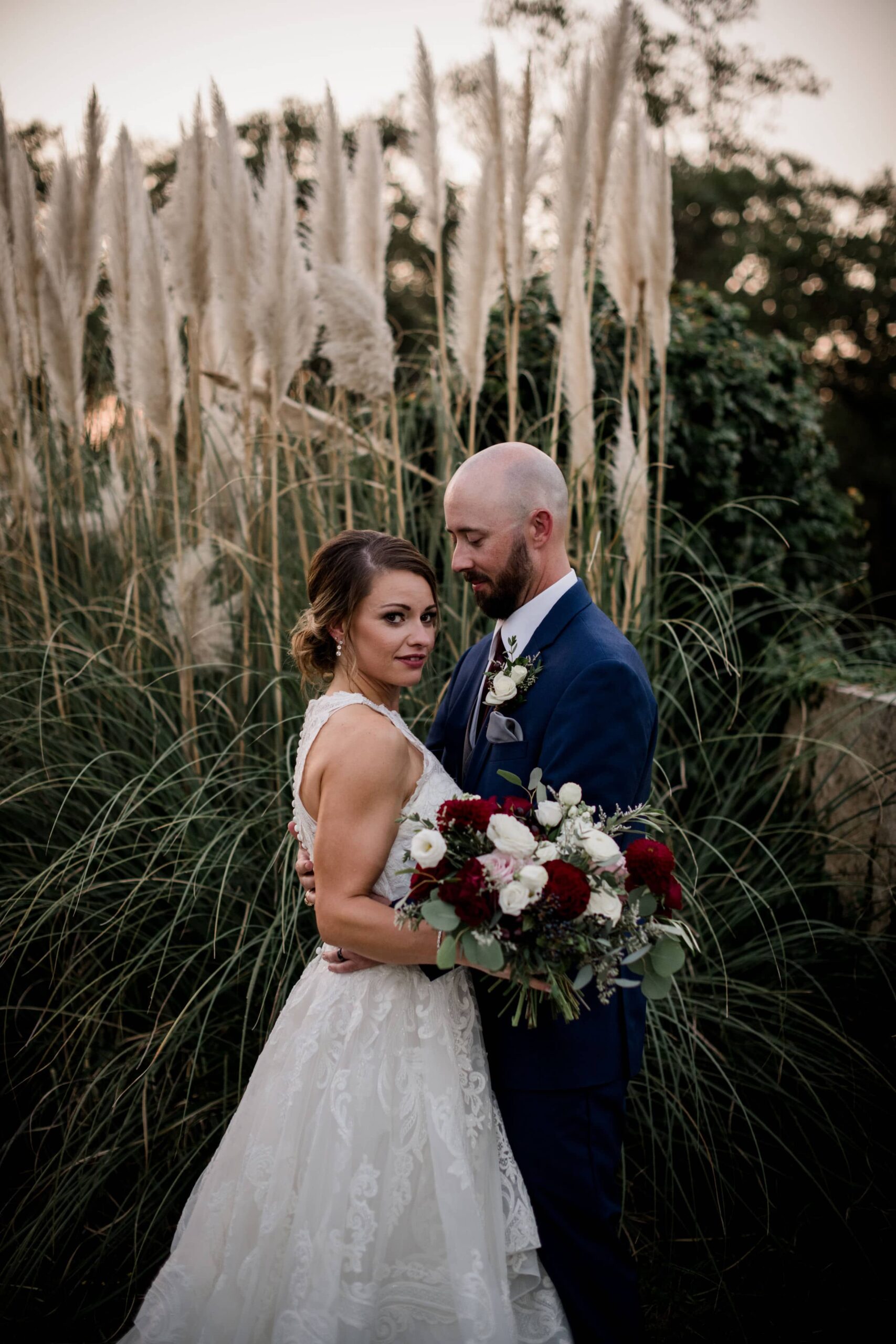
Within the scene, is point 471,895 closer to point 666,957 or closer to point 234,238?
point 666,957

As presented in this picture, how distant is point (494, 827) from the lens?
6.28ft

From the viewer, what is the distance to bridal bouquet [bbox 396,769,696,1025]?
1869 millimetres

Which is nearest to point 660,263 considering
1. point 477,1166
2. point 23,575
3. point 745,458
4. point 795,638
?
point 745,458

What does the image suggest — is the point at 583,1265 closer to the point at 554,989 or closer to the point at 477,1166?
the point at 477,1166

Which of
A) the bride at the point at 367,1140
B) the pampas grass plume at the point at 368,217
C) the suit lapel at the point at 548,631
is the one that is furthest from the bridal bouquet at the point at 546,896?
the pampas grass plume at the point at 368,217

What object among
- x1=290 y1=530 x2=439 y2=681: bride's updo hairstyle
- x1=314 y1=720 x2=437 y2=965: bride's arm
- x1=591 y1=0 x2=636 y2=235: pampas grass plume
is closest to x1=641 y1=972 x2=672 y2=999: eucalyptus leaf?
x1=314 y1=720 x2=437 y2=965: bride's arm

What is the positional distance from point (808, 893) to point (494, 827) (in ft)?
9.12

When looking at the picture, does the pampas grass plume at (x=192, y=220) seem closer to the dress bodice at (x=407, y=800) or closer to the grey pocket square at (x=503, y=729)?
the dress bodice at (x=407, y=800)

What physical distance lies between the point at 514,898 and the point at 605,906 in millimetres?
196

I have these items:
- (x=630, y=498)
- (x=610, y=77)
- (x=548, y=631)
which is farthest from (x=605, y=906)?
(x=610, y=77)

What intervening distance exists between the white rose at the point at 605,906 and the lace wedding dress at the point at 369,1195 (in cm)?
58

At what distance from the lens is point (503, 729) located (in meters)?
2.45

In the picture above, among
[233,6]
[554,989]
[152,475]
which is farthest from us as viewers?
[233,6]

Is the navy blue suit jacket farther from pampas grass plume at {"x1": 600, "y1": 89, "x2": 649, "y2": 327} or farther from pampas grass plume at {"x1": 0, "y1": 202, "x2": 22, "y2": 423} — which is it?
pampas grass plume at {"x1": 0, "y1": 202, "x2": 22, "y2": 423}
